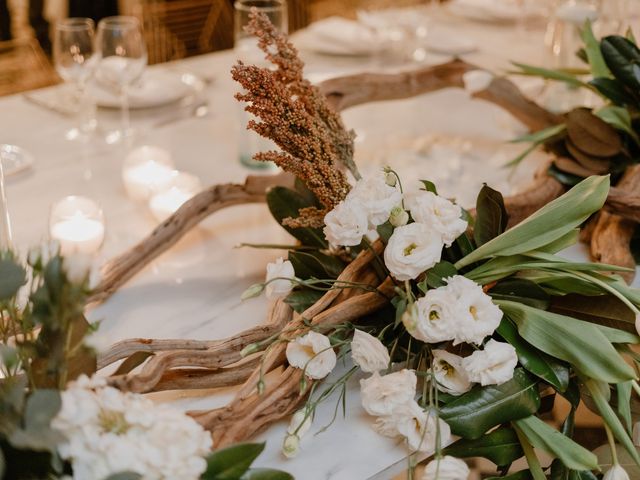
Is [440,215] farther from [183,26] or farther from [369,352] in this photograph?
[183,26]

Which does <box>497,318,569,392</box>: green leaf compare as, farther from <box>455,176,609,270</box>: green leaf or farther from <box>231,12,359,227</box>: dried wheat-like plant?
<box>231,12,359,227</box>: dried wheat-like plant

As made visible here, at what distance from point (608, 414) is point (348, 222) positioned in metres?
0.33

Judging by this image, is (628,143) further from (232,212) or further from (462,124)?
(232,212)

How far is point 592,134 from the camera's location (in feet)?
4.39

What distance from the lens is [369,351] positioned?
2.73 ft

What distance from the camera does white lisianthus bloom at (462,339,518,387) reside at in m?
0.83

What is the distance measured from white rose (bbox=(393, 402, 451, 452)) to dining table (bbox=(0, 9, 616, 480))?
0.09 ft

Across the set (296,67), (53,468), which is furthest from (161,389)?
(296,67)

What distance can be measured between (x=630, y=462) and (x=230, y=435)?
462mm

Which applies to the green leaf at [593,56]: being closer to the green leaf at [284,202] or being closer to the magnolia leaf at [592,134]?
the magnolia leaf at [592,134]

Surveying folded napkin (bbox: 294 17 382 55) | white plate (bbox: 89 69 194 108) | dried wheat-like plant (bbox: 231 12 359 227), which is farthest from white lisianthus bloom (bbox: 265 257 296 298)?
folded napkin (bbox: 294 17 382 55)

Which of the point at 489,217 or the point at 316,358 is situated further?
the point at 489,217

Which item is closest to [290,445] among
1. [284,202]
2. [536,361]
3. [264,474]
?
[264,474]

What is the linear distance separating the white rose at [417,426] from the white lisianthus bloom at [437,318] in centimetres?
7
